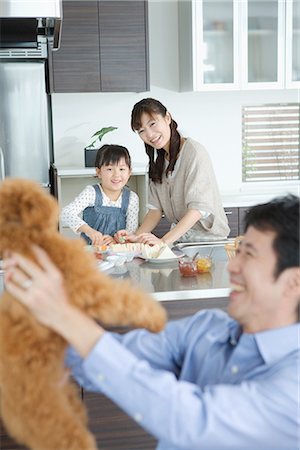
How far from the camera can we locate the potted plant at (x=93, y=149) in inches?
165

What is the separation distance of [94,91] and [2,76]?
58 centimetres

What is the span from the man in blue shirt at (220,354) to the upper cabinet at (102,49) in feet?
10.1

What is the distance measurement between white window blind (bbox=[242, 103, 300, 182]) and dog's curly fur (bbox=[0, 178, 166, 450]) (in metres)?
3.95

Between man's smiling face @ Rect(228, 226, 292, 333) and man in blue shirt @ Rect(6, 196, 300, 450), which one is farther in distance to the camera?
man's smiling face @ Rect(228, 226, 292, 333)

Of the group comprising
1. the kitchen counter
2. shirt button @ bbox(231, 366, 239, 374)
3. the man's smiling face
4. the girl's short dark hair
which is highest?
the girl's short dark hair

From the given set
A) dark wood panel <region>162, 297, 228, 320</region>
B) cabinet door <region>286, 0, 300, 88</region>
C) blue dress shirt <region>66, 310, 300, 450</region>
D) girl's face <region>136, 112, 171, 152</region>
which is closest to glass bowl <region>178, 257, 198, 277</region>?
dark wood panel <region>162, 297, 228, 320</region>

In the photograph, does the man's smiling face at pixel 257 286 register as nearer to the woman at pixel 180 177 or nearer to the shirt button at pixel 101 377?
the shirt button at pixel 101 377

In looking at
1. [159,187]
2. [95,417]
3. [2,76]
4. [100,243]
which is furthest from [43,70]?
[95,417]

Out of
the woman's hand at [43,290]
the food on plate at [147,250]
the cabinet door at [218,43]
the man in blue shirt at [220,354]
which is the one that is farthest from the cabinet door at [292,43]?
the woman's hand at [43,290]

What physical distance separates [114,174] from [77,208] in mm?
243

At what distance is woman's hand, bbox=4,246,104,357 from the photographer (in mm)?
953

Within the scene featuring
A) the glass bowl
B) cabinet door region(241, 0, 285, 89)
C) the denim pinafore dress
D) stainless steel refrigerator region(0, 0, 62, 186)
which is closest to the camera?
the glass bowl

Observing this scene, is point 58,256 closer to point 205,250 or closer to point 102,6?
point 205,250

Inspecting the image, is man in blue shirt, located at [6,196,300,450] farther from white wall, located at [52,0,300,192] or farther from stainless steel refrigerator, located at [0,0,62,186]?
white wall, located at [52,0,300,192]
